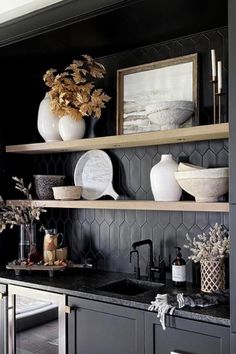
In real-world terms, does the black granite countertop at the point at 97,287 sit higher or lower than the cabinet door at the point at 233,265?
lower

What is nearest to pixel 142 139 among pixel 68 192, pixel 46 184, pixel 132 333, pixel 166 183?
pixel 166 183

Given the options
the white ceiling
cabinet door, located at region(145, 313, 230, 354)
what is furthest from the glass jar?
the white ceiling

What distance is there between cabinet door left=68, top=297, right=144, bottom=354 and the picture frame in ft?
3.37

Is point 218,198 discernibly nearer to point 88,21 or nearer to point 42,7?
point 88,21

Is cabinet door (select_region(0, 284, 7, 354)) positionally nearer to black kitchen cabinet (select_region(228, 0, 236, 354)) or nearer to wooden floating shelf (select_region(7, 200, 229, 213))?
wooden floating shelf (select_region(7, 200, 229, 213))

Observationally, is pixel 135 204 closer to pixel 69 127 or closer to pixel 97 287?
pixel 97 287

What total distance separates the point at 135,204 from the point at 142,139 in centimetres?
36

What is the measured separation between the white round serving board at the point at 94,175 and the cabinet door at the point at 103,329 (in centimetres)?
76

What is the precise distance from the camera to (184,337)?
1761mm

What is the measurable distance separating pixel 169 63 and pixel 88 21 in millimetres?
545

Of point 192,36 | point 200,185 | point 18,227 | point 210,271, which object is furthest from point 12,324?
point 192,36

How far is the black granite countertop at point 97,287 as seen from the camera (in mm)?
1738

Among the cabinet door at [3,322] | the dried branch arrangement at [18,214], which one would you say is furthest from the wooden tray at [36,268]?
the dried branch arrangement at [18,214]

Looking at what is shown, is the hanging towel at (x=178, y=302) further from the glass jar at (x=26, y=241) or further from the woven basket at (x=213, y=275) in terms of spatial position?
the glass jar at (x=26, y=241)
